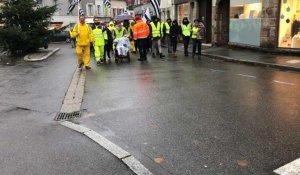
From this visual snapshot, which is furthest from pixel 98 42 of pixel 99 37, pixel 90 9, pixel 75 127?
pixel 90 9

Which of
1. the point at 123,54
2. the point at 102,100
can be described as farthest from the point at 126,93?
the point at 123,54

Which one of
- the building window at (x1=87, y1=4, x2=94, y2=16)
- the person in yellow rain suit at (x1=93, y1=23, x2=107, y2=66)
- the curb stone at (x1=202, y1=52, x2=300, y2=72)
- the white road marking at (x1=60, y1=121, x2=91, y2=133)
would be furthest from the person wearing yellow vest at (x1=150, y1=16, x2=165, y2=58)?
the building window at (x1=87, y1=4, x2=94, y2=16)

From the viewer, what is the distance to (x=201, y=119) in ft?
20.2

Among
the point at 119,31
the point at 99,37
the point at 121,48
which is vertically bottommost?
the point at 121,48

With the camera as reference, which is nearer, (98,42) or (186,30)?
(98,42)

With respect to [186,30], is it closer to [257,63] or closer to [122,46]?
[122,46]

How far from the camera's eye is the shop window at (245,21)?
1748 centimetres

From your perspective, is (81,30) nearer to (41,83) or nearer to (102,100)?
(41,83)

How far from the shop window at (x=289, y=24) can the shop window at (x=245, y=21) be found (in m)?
1.41

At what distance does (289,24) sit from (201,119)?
11.3m

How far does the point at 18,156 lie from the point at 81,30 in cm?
882

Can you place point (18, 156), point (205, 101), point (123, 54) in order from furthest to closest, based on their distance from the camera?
point (123, 54) → point (205, 101) → point (18, 156)

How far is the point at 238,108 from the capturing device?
22.5 ft

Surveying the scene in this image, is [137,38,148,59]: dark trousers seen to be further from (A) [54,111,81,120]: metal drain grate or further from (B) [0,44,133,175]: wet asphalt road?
(A) [54,111,81,120]: metal drain grate
